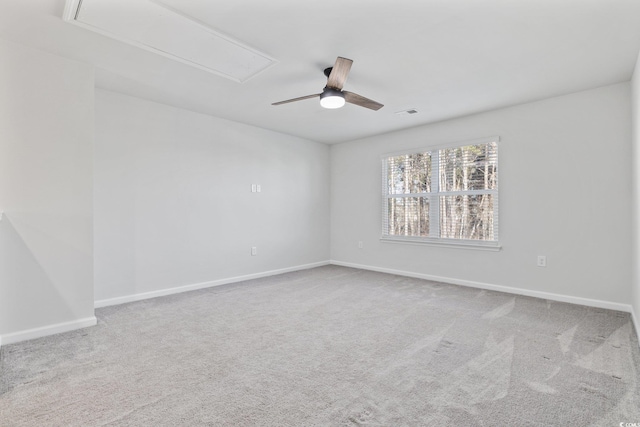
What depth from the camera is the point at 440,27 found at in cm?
226

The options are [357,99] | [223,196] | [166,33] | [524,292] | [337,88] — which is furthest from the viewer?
[223,196]

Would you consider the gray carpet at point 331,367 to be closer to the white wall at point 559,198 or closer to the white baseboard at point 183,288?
the white baseboard at point 183,288

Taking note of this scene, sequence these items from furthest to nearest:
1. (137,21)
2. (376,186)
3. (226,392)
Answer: (376,186) < (137,21) < (226,392)

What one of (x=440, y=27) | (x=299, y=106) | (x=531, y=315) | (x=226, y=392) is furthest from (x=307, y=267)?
(x=440, y=27)

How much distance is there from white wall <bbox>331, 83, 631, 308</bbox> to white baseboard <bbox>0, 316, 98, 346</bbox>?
4.23 metres

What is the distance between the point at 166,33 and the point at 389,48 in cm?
170

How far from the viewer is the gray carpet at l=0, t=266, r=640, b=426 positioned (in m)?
1.62

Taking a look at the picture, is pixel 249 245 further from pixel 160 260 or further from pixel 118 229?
pixel 118 229

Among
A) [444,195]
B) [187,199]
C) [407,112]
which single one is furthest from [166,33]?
[444,195]

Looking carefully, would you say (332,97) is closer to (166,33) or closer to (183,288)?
(166,33)

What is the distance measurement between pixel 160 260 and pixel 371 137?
12.6 feet

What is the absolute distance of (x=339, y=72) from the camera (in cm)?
264

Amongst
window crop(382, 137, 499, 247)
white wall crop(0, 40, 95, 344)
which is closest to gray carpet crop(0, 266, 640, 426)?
white wall crop(0, 40, 95, 344)

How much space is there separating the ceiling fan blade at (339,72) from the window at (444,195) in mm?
2479
